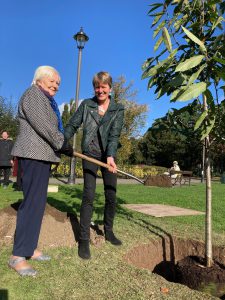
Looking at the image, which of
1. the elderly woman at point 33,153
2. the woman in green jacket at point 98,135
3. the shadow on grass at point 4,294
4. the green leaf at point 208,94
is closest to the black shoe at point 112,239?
the woman in green jacket at point 98,135

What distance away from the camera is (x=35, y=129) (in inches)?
129

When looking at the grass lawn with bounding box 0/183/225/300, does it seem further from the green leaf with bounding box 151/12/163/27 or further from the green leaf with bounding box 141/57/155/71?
the green leaf with bounding box 151/12/163/27

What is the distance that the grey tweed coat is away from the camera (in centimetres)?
327

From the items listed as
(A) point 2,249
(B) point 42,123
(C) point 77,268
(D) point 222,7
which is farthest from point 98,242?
(D) point 222,7

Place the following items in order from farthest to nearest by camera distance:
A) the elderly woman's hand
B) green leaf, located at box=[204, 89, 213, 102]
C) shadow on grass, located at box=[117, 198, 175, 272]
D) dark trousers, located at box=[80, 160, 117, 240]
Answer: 1. shadow on grass, located at box=[117, 198, 175, 272]
2. dark trousers, located at box=[80, 160, 117, 240]
3. the elderly woman's hand
4. green leaf, located at box=[204, 89, 213, 102]

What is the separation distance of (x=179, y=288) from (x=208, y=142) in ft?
4.85

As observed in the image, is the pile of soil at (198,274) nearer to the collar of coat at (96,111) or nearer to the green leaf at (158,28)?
the collar of coat at (96,111)

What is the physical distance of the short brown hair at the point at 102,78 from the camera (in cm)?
401

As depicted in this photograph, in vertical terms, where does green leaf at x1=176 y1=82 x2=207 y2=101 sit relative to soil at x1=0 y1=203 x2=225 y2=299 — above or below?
above

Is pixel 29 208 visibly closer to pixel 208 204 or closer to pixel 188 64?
pixel 208 204

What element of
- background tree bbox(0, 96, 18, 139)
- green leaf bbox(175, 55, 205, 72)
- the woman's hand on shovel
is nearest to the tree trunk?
the woman's hand on shovel

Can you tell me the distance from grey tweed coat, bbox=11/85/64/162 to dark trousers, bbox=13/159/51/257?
0.10m

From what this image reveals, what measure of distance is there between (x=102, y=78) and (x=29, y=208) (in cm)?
161

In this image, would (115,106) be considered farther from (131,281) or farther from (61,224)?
(131,281)
